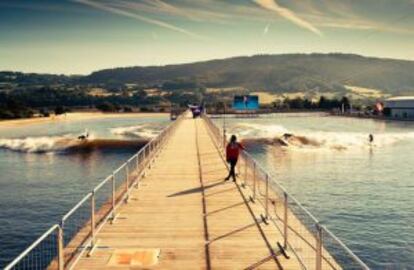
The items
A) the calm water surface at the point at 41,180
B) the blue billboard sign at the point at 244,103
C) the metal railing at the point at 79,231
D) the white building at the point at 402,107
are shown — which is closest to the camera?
the metal railing at the point at 79,231

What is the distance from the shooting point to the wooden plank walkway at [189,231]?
13117 mm

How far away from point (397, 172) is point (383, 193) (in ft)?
38.5

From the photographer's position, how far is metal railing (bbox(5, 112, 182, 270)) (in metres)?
11.5

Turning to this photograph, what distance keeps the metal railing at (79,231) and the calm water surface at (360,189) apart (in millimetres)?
10639

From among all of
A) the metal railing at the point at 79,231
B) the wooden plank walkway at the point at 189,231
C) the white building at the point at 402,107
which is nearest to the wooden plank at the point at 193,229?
the wooden plank walkway at the point at 189,231

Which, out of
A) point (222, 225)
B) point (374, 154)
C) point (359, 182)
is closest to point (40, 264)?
point (222, 225)

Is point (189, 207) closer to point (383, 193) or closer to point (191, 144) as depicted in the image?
point (383, 193)

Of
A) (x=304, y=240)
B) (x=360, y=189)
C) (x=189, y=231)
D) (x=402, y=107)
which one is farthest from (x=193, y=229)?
(x=402, y=107)

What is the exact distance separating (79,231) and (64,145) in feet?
229

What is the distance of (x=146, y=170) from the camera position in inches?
1169

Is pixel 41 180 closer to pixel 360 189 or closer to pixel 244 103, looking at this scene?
pixel 244 103

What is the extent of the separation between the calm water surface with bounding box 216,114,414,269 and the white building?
82110 millimetres

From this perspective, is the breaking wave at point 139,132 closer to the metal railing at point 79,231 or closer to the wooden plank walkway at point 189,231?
the metal railing at point 79,231

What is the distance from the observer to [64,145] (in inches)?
3273
